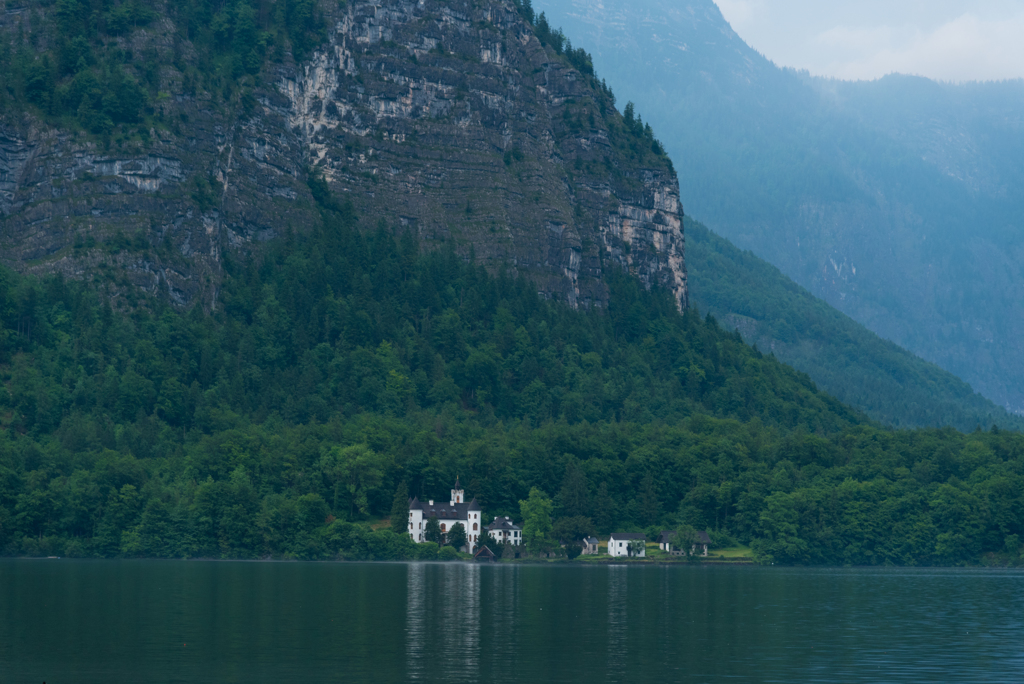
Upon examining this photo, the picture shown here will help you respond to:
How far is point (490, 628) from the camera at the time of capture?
83000 mm

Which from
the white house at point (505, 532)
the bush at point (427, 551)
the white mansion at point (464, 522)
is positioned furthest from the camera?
the white mansion at point (464, 522)

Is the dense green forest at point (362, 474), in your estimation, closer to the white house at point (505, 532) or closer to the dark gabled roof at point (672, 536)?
the dark gabled roof at point (672, 536)

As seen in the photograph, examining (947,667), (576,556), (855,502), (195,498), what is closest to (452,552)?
(576,556)

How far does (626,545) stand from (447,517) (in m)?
22.6

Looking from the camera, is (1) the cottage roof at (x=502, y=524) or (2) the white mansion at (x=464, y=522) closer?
(2) the white mansion at (x=464, y=522)

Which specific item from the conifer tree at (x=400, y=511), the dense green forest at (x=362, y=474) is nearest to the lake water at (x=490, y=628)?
the dense green forest at (x=362, y=474)

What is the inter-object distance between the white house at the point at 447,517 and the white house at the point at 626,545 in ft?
53.9

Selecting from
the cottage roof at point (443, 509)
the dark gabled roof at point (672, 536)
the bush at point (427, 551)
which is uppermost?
the cottage roof at point (443, 509)

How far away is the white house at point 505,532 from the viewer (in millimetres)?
167625

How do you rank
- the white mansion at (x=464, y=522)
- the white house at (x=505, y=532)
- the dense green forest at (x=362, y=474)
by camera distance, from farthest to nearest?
the white mansion at (x=464, y=522) → the white house at (x=505, y=532) → the dense green forest at (x=362, y=474)

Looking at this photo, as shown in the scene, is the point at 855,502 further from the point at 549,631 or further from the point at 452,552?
the point at 549,631

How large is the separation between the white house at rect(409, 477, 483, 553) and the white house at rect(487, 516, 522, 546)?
178 cm

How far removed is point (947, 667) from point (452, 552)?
102396mm

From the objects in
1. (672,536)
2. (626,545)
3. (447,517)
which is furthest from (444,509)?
(672,536)
